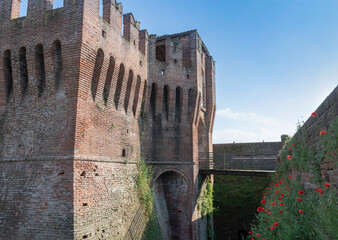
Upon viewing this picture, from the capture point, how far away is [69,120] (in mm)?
8242

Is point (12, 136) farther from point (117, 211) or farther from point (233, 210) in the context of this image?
point (233, 210)

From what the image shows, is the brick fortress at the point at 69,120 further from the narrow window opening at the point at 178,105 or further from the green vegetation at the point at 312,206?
the green vegetation at the point at 312,206

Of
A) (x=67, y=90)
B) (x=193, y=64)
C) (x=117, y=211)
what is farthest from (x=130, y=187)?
(x=193, y=64)

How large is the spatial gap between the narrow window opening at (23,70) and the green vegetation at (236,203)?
1363 cm

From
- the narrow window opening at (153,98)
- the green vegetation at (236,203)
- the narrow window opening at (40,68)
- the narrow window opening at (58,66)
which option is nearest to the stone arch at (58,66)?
the narrow window opening at (58,66)

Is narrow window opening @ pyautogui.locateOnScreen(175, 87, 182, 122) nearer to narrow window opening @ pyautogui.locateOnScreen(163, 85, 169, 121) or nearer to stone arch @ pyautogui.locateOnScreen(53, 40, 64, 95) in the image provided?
narrow window opening @ pyautogui.locateOnScreen(163, 85, 169, 121)

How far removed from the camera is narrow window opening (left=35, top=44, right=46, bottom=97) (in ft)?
29.6

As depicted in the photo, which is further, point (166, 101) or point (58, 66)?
point (166, 101)

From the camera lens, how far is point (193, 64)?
14.9m

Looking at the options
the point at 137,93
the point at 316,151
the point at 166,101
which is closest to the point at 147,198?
the point at 137,93

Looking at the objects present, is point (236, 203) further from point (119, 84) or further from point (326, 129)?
point (326, 129)

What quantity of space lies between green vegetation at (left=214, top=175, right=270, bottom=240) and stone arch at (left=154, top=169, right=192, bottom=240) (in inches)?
177

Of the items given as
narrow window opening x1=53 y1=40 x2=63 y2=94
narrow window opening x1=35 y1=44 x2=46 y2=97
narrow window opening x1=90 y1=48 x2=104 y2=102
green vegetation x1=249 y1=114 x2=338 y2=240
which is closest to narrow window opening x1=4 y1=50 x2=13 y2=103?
narrow window opening x1=35 y1=44 x2=46 y2=97

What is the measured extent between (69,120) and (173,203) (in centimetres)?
806
